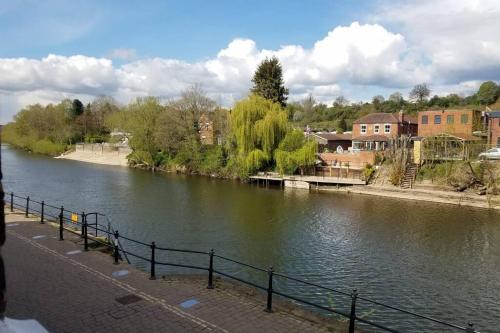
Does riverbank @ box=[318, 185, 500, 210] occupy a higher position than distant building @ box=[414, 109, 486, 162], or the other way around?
distant building @ box=[414, 109, 486, 162]

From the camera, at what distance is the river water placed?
14.6 m

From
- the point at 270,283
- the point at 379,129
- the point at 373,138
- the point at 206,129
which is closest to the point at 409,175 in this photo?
the point at 373,138

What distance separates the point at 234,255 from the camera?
18688mm

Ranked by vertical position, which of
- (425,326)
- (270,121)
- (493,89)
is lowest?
(425,326)

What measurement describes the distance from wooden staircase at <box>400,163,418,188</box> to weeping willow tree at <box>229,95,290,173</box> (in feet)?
46.7

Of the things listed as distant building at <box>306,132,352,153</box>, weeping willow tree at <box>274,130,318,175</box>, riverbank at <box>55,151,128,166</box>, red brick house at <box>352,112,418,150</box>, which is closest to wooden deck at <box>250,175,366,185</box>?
weeping willow tree at <box>274,130,318,175</box>

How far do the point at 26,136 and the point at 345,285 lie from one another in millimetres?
101568

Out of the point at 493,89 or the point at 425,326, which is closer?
the point at 425,326

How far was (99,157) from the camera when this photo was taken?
76375mm

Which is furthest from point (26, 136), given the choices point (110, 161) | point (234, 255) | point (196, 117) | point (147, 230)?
point (234, 255)

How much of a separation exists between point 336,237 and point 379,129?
1441 inches

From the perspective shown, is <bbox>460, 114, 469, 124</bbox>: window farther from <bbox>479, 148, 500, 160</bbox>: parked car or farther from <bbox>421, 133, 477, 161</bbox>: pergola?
<bbox>479, 148, 500, 160</bbox>: parked car

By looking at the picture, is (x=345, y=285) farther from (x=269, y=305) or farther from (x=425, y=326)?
(x=269, y=305)

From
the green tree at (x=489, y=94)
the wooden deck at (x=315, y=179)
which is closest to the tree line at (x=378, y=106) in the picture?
the green tree at (x=489, y=94)
